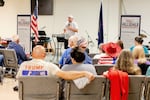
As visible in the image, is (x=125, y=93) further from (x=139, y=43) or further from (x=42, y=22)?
(x=42, y=22)

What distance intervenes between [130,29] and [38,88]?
481 centimetres

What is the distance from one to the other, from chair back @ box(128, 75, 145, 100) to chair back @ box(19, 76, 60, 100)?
0.84 meters

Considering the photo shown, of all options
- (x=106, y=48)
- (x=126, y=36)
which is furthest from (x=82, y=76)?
(x=126, y=36)

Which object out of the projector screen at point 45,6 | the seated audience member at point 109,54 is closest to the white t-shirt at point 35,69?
the seated audience member at point 109,54

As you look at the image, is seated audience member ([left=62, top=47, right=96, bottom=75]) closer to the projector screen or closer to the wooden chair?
the wooden chair

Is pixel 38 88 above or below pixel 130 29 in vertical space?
below

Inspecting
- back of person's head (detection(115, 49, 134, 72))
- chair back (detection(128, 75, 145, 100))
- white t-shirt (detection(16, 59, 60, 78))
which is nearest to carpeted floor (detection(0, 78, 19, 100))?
white t-shirt (detection(16, 59, 60, 78))

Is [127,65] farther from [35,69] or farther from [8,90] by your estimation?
[8,90]

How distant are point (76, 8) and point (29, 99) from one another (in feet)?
29.9

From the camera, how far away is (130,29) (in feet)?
25.6

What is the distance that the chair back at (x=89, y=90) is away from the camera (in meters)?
3.44

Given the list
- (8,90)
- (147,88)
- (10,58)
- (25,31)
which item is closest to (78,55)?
→ (147,88)

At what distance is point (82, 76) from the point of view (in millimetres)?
3359

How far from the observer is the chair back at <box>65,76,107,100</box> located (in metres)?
3.44
